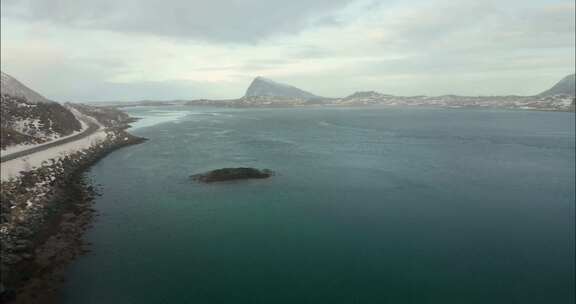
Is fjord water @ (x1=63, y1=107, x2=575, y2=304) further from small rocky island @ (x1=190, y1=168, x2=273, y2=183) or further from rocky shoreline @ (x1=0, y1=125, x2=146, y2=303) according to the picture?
small rocky island @ (x1=190, y1=168, x2=273, y2=183)

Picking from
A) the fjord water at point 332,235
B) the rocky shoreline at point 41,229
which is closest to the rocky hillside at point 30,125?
the fjord water at point 332,235

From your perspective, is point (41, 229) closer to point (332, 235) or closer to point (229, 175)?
point (229, 175)

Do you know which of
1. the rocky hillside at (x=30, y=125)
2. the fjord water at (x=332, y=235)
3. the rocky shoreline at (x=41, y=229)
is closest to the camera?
the rocky shoreline at (x=41, y=229)

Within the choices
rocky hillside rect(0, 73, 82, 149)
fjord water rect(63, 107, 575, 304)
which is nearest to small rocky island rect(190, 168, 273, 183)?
fjord water rect(63, 107, 575, 304)

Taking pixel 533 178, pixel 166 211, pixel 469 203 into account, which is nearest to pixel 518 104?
pixel 533 178

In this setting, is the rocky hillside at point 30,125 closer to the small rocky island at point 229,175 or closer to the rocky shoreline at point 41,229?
the rocky shoreline at point 41,229

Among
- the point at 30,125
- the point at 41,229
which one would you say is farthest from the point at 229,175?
the point at 30,125
